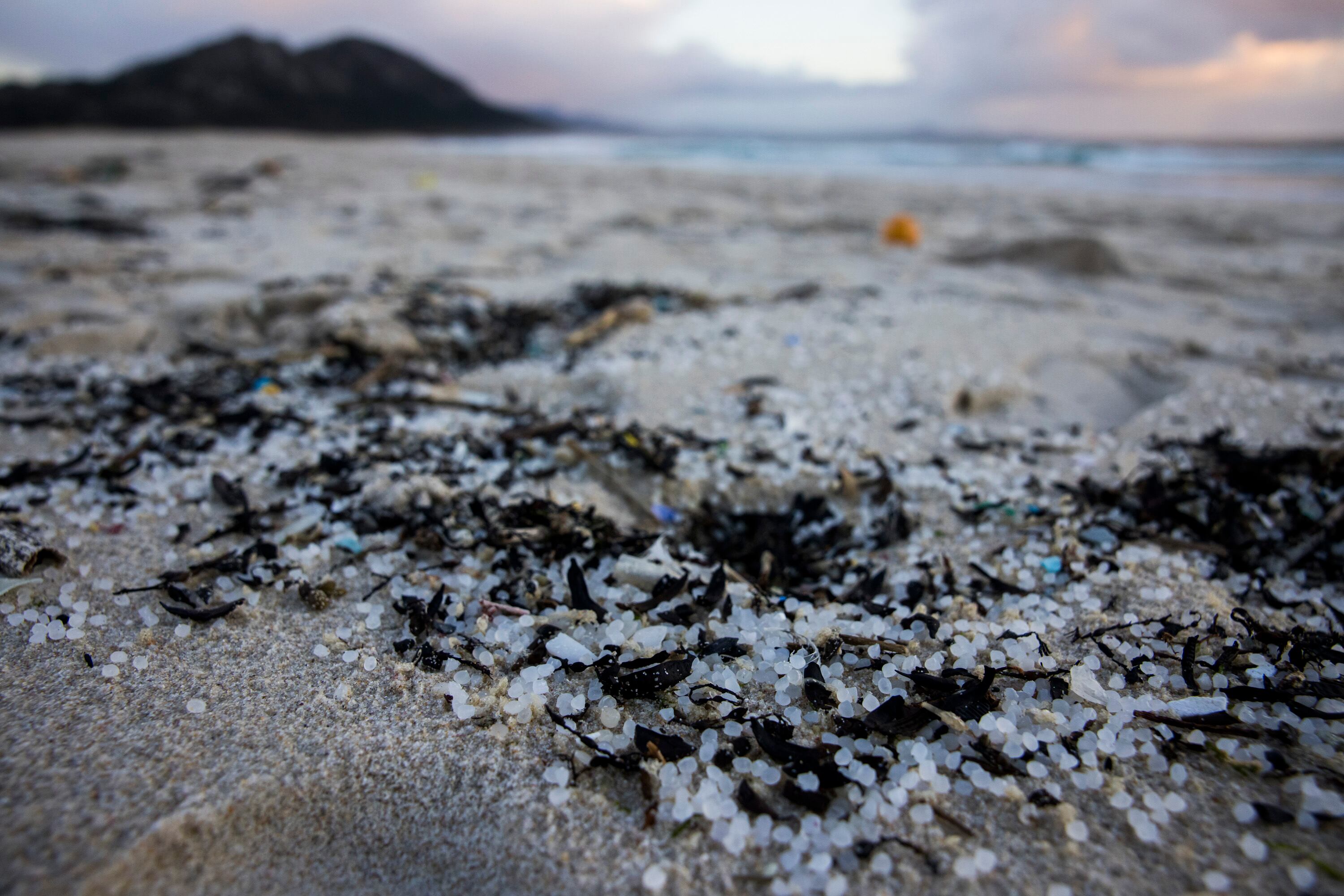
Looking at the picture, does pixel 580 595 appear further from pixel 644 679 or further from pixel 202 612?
pixel 202 612

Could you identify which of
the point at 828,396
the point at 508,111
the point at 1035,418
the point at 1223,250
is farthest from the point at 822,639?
the point at 508,111

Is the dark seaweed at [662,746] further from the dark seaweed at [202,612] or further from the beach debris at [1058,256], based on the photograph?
the beach debris at [1058,256]

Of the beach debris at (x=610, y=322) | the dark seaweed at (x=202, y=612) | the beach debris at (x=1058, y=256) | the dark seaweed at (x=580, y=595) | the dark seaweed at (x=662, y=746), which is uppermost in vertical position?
the beach debris at (x=1058, y=256)

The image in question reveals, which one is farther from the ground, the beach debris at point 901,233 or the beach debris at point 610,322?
the beach debris at point 901,233

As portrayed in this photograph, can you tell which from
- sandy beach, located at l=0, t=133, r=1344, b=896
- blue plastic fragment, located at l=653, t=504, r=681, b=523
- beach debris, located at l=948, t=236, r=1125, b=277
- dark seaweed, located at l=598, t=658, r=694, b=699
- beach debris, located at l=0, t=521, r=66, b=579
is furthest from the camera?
beach debris, located at l=948, t=236, r=1125, b=277

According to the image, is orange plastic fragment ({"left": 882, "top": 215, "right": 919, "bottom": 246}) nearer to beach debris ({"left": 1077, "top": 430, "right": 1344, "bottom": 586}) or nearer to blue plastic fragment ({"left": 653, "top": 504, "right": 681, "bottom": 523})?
beach debris ({"left": 1077, "top": 430, "right": 1344, "bottom": 586})

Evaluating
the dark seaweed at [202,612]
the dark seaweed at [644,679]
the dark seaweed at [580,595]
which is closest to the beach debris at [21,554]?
the dark seaweed at [202,612]

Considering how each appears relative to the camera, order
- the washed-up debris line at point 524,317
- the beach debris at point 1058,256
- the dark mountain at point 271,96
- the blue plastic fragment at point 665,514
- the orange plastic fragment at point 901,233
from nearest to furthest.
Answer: the blue plastic fragment at point 665,514 → the washed-up debris line at point 524,317 → the beach debris at point 1058,256 → the orange plastic fragment at point 901,233 → the dark mountain at point 271,96

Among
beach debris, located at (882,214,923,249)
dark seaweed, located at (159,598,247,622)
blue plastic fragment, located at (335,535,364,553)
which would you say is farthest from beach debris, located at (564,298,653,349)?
beach debris, located at (882,214,923,249)
